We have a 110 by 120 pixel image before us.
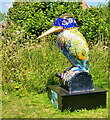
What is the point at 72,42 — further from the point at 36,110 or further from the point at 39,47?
the point at 39,47

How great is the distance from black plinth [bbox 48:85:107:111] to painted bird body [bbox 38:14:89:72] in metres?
0.53

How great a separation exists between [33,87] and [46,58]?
90 centimetres

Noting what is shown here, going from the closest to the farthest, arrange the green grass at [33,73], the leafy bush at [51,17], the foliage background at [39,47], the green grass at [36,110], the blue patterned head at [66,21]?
the green grass at [36,110], the blue patterned head at [66,21], the green grass at [33,73], the foliage background at [39,47], the leafy bush at [51,17]

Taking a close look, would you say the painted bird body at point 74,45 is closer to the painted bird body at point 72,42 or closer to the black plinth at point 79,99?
the painted bird body at point 72,42

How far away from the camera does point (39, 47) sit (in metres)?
5.40

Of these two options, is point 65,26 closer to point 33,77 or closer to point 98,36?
point 33,77

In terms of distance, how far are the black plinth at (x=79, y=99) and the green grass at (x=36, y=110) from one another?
0.10 meters

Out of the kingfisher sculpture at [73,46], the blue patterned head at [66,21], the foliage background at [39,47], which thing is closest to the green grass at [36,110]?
the foliage background at [39,47]

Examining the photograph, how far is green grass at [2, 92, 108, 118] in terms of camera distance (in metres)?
3.45

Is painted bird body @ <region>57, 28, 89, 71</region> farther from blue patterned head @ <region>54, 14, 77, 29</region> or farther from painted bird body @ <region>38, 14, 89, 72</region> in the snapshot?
blue patterned head @ <region>54, 14, 77, 29</region>

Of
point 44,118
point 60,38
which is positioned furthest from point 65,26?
point 44,118

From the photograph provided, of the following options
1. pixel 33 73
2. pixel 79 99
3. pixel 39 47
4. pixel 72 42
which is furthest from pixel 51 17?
pixel 79 99

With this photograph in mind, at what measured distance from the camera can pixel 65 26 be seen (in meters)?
3.60

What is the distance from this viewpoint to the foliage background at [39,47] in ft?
16.4
